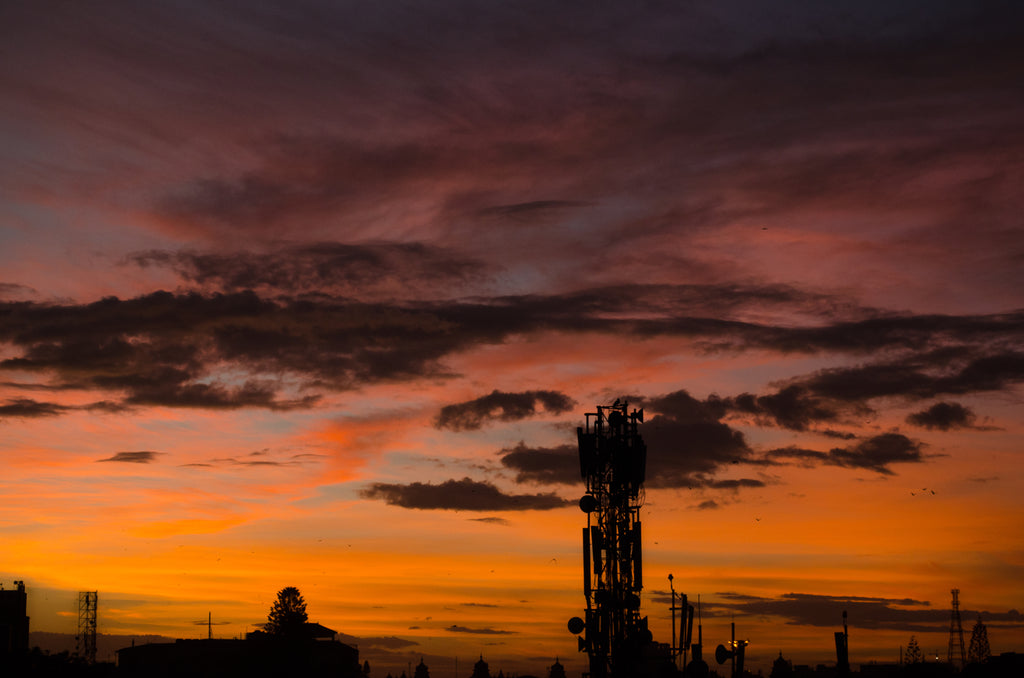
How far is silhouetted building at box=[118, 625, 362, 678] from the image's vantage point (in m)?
146

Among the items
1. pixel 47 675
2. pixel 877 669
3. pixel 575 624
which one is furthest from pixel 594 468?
pixel 877 669

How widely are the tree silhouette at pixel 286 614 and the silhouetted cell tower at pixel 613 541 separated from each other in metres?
126

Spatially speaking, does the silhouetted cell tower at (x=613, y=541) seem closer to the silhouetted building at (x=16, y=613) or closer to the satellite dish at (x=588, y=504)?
the satellite dish at (x=588, y=504)

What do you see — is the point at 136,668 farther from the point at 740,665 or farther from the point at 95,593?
the point at 740,665

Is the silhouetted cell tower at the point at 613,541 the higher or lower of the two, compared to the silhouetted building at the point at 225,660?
higher

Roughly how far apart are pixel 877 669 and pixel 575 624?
13785 cm

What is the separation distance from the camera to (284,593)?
190m

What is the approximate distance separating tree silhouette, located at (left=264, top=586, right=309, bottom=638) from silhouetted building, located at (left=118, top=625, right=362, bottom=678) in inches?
795

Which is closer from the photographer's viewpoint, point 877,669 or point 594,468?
point 594,468

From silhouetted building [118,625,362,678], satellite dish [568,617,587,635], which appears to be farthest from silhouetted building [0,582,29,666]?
satellite dish [568,617,587,635]

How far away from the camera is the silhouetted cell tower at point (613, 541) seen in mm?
59344

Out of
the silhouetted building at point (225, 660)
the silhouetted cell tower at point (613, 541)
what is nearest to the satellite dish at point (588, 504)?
the silhouetted cell tower at point (613, 541)

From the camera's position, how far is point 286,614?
18725cm

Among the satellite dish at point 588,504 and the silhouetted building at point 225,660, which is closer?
the satellite dish at point 588,504
